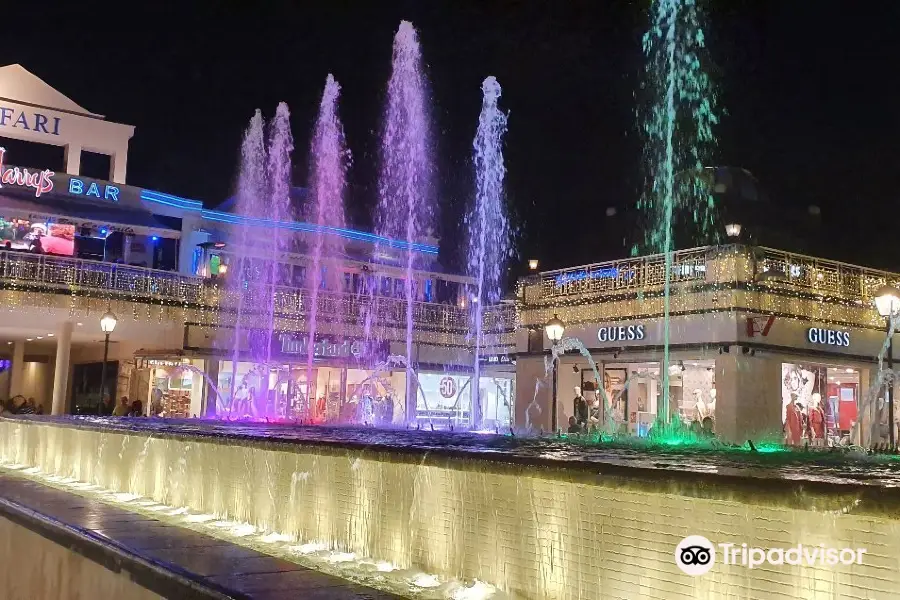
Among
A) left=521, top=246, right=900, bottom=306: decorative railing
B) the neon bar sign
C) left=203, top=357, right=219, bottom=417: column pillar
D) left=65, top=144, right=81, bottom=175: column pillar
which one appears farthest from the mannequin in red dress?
left=65, top=144, right=81, bottom=175: column pillar

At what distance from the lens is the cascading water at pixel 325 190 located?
102ft

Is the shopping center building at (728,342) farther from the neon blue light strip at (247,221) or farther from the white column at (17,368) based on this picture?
the white column at (17,368)

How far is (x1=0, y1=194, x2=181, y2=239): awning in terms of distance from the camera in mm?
28984

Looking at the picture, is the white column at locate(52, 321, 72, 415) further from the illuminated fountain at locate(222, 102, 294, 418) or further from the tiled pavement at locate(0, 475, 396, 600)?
the tiled pavement at locate(0, 475, 396, 600)

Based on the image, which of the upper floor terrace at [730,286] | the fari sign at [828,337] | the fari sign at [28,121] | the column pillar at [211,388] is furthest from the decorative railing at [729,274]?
the fari sign at [28,121]

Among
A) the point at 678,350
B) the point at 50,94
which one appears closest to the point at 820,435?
the point at 678,350

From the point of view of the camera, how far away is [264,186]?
118 ft

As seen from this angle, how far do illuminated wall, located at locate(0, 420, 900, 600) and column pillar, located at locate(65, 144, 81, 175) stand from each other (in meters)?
29.0

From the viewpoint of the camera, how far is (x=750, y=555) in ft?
12.2

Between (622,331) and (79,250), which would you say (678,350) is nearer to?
(622,331)

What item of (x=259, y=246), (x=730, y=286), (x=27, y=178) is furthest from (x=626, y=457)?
(x=259, y=246)

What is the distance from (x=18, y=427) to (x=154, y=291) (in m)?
11.2

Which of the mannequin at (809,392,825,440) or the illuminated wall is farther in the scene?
the mannequin at (809,392,825,440)

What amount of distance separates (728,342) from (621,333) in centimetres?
Answer: 409
